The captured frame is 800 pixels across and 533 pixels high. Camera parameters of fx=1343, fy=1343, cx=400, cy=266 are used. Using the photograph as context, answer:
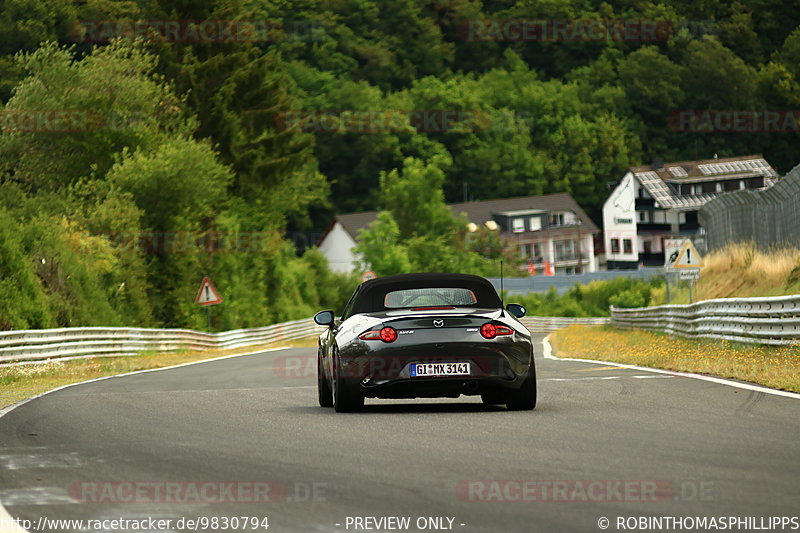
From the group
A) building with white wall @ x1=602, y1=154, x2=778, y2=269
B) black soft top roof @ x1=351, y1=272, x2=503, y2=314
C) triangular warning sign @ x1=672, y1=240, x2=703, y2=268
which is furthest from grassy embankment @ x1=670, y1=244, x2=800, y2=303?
building with white wall @ x1=602, y1=154, x2=778, y2=269

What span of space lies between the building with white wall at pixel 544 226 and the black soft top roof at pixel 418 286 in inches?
4483

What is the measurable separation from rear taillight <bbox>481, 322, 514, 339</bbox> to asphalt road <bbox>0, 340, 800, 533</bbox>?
717mm

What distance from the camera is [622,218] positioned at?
13038cm

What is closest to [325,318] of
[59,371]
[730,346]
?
[730,346]

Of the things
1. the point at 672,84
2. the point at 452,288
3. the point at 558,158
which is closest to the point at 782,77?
the point at 672,84


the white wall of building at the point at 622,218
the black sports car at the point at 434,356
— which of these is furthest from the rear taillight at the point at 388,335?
the white wall of building at the point at 622,218

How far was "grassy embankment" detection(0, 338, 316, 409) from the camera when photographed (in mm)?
20034

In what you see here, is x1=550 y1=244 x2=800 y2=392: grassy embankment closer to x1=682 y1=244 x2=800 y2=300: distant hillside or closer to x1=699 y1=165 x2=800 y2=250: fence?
x1=682 y1=244 x2=800 y2=300: distant hillside

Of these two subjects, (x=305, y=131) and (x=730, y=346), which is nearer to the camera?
(x=730, y=346)

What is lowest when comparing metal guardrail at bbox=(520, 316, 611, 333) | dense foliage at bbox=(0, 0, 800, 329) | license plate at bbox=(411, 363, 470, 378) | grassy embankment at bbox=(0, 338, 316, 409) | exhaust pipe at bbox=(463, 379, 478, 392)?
metal guardrail at bbox=(520, 316, 611, 333)

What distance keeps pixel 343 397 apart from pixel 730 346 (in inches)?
467

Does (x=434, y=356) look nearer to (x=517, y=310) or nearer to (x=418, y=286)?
(x=418, y=286)

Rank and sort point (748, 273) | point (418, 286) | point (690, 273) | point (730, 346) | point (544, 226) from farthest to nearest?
point (544, 226)
point (748, 273)
point (690, 273)
point (730, 346)
point (418, 286)

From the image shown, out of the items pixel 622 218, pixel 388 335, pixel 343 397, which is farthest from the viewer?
pixel 622 218
